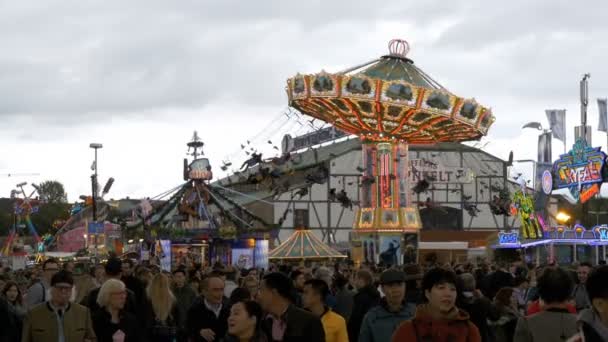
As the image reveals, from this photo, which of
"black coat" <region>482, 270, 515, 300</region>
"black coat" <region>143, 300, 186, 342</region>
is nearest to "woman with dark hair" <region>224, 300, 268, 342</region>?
"black coat" <region>143, 300, 186, 342</region>

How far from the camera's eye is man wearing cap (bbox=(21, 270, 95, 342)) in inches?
352

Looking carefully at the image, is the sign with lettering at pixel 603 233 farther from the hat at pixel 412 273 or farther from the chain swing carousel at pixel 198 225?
the hat at pixel 412 273

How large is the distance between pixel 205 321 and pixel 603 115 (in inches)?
1933

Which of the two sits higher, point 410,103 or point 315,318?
point 410,103

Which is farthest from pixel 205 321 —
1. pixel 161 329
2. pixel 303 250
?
pixel 303 250

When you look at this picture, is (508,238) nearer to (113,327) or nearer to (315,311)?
(113,327)

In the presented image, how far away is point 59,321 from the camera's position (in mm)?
8977

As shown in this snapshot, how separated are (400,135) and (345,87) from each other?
5.47m

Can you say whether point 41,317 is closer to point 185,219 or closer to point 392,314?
point 392,314

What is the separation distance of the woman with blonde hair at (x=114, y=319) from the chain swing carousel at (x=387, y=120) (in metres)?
37.0

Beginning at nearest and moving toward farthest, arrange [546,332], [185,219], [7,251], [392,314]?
[546,332] → [392,314] → [185,219] → [7,251]

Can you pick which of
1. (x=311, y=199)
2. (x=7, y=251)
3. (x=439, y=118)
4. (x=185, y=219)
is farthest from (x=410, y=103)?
(x=7, y=251)

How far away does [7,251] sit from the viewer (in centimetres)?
6725

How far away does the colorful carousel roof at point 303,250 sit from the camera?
4119 cm
